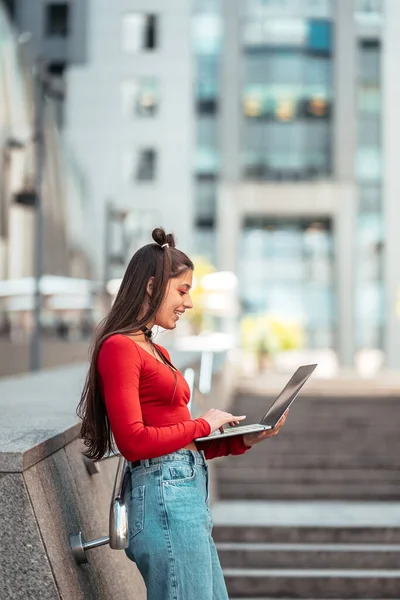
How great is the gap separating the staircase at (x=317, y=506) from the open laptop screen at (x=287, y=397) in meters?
5.59

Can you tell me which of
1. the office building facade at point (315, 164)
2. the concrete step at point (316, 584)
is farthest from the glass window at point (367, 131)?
Answer: the concrete step at point (316, 584)

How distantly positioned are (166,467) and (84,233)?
137ft

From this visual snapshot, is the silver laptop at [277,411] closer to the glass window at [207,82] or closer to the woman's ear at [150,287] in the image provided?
the woman's ear at [150,287]

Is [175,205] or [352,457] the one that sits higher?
[175,205]

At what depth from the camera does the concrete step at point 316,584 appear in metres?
8.88

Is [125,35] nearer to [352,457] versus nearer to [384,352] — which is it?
[384,352]

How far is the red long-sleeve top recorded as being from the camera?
328cm

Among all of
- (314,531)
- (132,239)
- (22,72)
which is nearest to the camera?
(314,531)

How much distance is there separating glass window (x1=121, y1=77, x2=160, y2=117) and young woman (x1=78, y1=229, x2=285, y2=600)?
48.4m

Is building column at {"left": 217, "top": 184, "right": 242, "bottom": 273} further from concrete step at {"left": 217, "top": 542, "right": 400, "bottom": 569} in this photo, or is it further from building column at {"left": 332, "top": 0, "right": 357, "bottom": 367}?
concrete step at {"left": 217, "top": 542, "right": 400, "bottom": 569}

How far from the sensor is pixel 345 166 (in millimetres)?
52062

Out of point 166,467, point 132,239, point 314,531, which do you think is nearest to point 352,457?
point 314,531

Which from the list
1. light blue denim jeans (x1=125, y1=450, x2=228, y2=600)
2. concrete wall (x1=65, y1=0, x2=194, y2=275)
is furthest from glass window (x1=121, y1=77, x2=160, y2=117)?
light blue denim jeans (x1=125, y1=450, x2=228, y2=600)

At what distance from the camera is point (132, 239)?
4862cm
